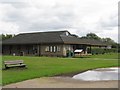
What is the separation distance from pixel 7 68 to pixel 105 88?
12019 mm

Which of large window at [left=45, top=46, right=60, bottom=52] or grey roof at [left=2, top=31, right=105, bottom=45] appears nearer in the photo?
large window at [left=45, top=46, right=60, bottom=52]

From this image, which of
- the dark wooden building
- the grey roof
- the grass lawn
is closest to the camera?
the grass lawn

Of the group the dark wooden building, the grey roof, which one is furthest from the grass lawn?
the grey roof

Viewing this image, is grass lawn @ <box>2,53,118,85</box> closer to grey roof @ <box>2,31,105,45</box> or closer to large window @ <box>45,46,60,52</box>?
large window @ <box>45,46,60,52</box>

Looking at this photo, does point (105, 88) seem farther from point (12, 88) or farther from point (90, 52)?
point (90, 52)

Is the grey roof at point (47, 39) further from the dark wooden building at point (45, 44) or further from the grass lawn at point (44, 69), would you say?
the grass lawn at point (44, 69)

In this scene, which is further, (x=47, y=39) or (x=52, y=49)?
(x=47, y=39)

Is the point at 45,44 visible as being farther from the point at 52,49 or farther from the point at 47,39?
the point at 52,49

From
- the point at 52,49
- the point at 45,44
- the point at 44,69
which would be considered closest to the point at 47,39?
the point at 45,44

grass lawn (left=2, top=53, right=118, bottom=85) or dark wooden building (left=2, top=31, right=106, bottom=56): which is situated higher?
dark wooden building (left=2, top=31, right=106, bottom=56)

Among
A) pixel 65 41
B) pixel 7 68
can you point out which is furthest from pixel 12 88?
pixel 65 41

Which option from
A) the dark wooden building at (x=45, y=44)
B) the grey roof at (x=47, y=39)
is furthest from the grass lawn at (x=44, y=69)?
the grey roof at (x=47, y=39)

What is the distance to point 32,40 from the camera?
62.0 metres

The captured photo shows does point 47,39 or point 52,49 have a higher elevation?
point 47,39
